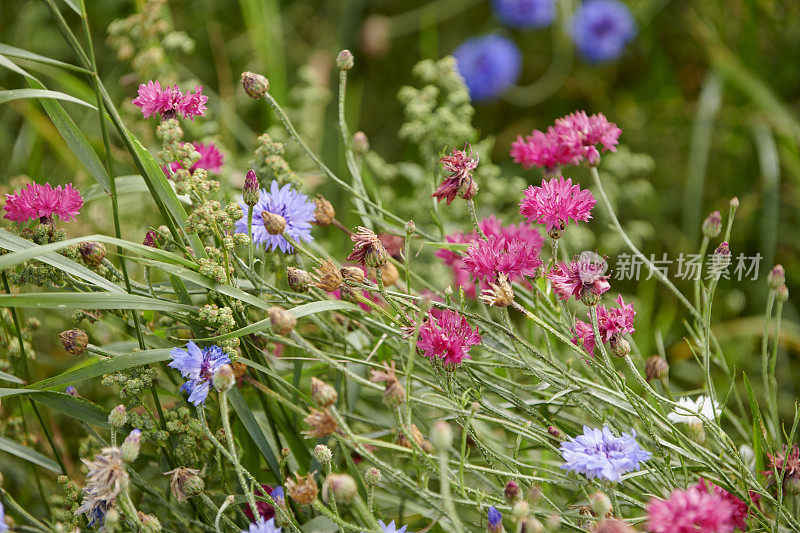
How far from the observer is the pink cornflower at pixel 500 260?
1.91ft

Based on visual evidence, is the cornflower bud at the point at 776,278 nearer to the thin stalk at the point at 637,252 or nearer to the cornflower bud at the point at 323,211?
the thin stalk at the point at 637,252

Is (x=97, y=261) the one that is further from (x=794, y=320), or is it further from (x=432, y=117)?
(x=794, y=320)

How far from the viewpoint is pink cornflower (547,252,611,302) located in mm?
555

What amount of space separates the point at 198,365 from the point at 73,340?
12 centimetres

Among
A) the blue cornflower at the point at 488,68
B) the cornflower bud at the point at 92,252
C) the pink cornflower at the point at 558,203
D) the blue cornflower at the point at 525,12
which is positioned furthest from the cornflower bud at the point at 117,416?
the blue cornflower at the point at 525,12

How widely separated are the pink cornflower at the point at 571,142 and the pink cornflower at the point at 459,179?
85mm

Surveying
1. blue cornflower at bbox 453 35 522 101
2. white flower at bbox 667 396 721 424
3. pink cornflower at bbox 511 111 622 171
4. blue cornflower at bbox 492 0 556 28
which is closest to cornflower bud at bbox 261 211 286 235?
pink cornflower at bbox 511 111 622 171

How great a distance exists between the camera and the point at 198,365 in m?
0.56

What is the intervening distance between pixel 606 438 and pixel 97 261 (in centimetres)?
45

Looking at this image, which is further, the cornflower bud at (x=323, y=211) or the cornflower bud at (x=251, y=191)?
the cornflower bud at (x=323, y=211)

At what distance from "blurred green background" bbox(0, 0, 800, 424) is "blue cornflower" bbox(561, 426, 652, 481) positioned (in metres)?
0.48

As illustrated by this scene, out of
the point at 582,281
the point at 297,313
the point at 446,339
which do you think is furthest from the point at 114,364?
the point at 582,281

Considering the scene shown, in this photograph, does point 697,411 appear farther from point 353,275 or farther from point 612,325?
point 353,275

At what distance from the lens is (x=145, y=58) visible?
96cm
